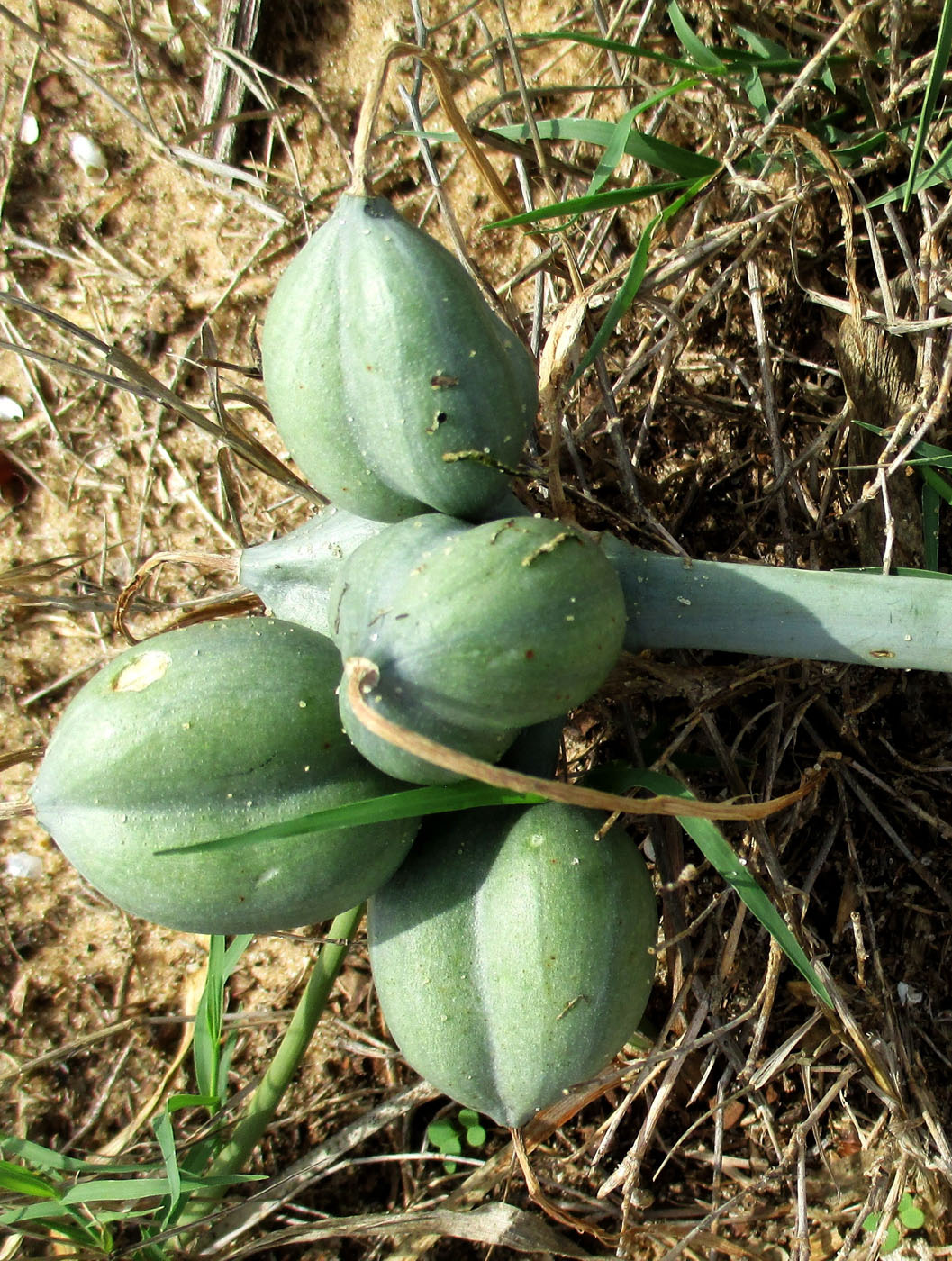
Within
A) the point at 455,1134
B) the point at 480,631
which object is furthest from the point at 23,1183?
the point at 480,631

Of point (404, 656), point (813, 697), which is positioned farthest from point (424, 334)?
point (813, 697)

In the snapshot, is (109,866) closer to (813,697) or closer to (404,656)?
(404,656)

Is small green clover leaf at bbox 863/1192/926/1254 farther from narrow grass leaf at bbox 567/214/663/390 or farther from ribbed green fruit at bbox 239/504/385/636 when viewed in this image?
narrow grass leaf at bbox 567/214/663/390

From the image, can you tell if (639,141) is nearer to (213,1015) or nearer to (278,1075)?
(213,1015)

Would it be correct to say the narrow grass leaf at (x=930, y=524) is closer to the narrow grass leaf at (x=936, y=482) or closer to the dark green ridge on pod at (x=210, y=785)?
the narrow grass leaf at (x=936, y=482)

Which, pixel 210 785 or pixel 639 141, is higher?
pixel 639 141

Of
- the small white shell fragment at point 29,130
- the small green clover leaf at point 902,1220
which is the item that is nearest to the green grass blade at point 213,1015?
the small green clover leaf at point 902,1220

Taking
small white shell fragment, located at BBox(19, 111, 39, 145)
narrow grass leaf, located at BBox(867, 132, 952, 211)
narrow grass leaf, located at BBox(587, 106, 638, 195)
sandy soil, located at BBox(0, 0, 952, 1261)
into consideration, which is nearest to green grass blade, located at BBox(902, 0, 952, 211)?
narrow grass leaf, located at BBox(867, 132, 952, 211)
